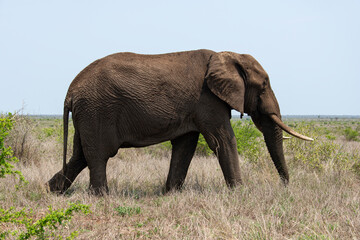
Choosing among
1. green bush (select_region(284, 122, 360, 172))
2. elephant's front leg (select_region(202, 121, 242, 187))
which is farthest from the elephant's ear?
green bush (select_region(284, 122, 360, 172))

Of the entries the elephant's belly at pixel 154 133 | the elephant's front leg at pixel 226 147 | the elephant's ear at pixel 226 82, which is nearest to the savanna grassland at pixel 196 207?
the elephant's front leg at pixel 226 147

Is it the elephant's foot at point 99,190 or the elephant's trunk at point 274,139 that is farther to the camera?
the elephant's trunk at point 274,139

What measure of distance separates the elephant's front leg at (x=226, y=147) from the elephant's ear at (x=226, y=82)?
380 millimetres

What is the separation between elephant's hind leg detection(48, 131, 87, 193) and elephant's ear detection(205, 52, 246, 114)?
7.86ft

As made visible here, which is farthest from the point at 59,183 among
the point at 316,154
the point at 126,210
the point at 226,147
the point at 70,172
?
the point at 316,154

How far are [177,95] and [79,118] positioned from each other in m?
1.50

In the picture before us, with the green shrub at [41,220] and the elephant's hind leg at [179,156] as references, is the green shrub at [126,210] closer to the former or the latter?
the elephant's hind leg at [179,156]

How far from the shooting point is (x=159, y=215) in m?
4.75

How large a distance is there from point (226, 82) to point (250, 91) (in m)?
0.59

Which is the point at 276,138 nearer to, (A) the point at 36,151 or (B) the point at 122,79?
(B) the point at 122,79

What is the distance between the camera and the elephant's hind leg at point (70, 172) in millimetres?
6078

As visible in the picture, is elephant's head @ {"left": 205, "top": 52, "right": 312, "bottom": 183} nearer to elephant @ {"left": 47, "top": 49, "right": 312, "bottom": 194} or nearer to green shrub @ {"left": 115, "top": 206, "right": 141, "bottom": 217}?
elephant @ {"left": 47, "top": 49, "right": 312, "bottom": 194}

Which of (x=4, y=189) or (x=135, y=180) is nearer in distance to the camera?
(x=4, y=189)

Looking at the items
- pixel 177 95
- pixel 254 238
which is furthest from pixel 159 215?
pixel 177 95
